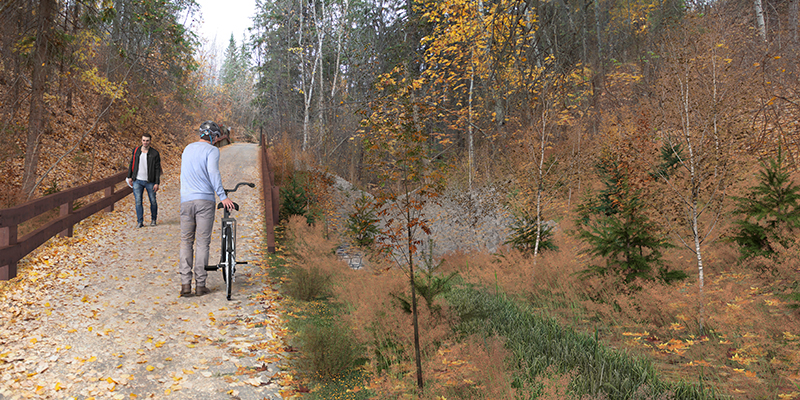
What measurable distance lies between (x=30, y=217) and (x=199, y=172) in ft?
11.7

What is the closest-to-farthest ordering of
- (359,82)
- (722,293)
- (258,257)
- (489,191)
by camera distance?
1. (722,293)
2. (258,257)
3. (489,191)
4. (359,82)

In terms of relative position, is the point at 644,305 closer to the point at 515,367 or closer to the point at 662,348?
the point at 662,348

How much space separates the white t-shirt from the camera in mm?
9953

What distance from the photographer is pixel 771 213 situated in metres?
6.14

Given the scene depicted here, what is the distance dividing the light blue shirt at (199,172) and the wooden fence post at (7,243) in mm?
2838

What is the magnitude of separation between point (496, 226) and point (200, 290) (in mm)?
9234

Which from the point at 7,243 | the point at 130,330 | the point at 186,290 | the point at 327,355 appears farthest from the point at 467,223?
the point at 7,243

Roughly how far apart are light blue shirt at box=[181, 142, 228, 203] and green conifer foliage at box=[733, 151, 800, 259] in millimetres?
7464

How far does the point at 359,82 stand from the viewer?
90.6 feet

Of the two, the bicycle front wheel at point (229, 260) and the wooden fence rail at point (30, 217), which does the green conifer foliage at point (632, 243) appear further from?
the wooden fence rail at point (30, 217)

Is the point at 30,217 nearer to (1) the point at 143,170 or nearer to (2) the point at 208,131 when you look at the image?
(1) the point at 143,170

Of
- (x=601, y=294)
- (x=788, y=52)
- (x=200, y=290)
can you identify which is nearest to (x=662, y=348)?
(x=601, y=294)

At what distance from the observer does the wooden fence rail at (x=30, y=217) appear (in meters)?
6.36

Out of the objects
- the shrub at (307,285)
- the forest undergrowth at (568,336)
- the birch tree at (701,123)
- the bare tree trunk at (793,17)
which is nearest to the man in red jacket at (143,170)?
the forest undergrowth at (568,336)
